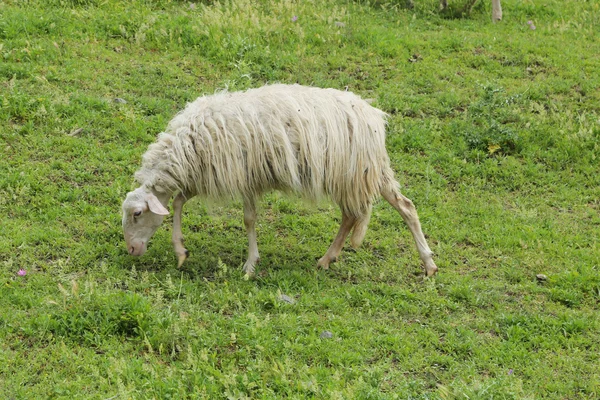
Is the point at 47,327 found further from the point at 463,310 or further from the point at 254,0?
the point at 254,0

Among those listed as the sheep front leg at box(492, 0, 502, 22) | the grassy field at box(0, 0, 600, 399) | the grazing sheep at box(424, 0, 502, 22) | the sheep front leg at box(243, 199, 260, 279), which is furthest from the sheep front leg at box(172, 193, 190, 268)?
the sheep front leg at box(492, 0, 502, 22)

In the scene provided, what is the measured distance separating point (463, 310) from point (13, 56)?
23.0 ft

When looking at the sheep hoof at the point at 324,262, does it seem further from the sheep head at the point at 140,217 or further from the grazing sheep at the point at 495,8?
the grazing sheep at the point at 495,8

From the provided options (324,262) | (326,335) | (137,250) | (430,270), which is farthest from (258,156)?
(430,270)

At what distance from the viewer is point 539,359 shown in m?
5.86

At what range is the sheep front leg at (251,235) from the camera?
7.20 metres

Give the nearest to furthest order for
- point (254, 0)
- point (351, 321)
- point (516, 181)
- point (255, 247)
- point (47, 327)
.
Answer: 1. point (47, 327)
2. point (351, 321)
3. point (255, 247)
4. point (516, 181)
5. point (254, 0)

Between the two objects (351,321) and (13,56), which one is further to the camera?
(13,56)

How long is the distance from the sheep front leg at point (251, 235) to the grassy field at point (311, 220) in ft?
0.39

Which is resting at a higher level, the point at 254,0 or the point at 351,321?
the point at 254,0

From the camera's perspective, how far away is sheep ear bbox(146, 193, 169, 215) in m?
6.84

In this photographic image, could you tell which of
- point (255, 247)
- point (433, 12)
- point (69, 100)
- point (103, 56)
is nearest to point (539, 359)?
point (255, 247)

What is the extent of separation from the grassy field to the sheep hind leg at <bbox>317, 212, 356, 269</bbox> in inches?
4.3

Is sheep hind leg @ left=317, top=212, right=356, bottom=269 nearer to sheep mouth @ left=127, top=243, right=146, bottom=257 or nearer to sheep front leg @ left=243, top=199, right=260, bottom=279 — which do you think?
sheep front leg @ left=243, top=199, right=260, bottom=279
